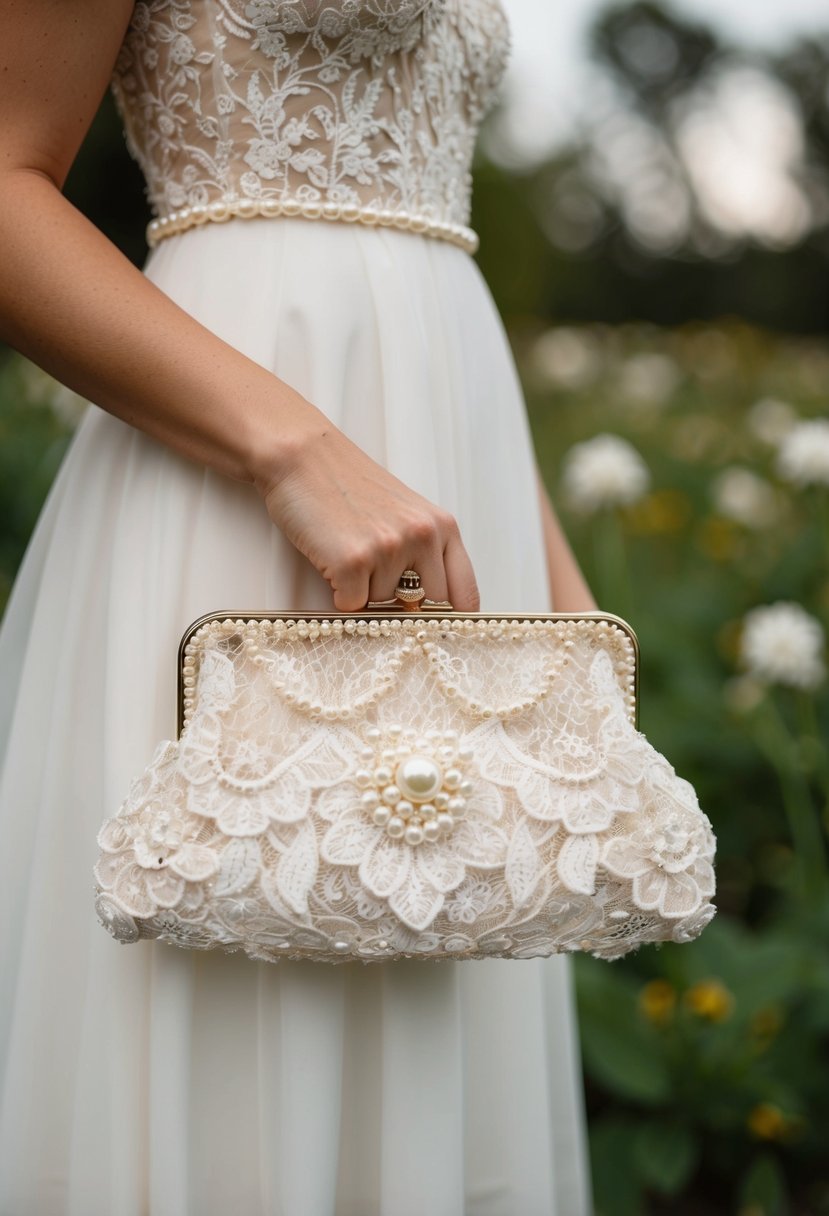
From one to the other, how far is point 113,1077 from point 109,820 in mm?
270

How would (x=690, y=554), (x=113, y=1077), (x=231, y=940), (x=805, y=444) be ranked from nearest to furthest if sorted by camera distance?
1. (x=231, y=940)
2. (x=113, y=1077)
3. (x=805, y=444)
4. (x=690, y=554)

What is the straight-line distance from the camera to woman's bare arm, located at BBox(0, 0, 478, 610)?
1.02 meters

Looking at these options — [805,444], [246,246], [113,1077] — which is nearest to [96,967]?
[113,1077]

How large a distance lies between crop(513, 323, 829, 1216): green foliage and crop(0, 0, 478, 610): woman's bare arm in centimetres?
125

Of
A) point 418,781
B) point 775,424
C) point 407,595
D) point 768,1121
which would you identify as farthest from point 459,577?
point 775,424

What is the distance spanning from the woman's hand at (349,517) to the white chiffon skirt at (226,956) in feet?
0.36

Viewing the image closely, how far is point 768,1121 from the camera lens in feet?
7.36

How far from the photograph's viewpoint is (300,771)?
3.24 ft

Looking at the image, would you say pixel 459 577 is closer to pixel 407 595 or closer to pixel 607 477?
pixel 407 595

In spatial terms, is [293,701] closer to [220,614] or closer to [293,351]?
[220,614]

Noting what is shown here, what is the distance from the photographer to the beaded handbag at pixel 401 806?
38.1 inches

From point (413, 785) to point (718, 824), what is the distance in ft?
7.57
